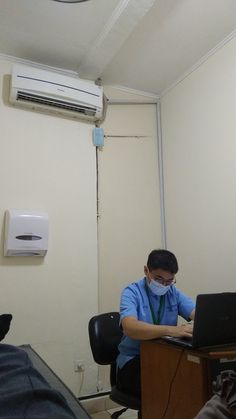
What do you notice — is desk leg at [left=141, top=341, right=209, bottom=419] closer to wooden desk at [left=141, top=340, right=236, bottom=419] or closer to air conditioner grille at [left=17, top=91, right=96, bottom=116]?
wooden desk at [left=141, top=340, right=236, bottom=419]

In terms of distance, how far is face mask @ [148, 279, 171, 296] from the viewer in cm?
191

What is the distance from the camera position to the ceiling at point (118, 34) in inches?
86.7

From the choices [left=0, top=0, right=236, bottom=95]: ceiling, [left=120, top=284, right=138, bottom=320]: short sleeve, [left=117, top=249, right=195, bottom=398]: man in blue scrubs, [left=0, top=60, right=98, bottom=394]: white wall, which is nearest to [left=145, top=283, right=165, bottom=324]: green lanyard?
[left=117, top=249, right=195, bottom=398]: man in blue scrubs

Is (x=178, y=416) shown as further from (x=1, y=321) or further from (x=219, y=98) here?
(x=219, y=98)

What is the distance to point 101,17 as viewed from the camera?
2.29 m

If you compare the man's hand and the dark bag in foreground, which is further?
the man's hand

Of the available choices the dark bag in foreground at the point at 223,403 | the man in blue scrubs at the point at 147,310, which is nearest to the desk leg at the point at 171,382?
the man in blue scrubs at the point at 147,310

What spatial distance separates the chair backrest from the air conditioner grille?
1704 mm

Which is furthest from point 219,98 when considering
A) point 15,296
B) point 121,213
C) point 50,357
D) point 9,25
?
point 50,357

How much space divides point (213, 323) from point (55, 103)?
81.6 inches

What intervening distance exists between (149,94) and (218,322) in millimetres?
2450

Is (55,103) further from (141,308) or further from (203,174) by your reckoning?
(141,308)

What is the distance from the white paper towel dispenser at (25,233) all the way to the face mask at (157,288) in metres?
0.97

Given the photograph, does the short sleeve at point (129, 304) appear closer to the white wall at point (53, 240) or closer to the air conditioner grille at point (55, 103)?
the white wall at point (53, 240)
